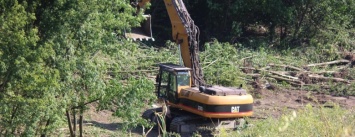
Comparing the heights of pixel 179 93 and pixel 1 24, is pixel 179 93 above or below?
below

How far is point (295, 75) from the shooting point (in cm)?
2370

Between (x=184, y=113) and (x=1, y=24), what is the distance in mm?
6684

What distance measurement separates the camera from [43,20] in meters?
11.4

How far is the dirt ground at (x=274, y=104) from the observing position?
17.4m

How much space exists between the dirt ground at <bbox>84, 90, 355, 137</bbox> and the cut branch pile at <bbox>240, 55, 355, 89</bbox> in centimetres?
71

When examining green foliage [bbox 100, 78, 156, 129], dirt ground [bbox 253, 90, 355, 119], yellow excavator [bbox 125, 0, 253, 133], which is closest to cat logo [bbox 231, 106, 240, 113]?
yellow excavator [bbox 125, 0, 253, 133]

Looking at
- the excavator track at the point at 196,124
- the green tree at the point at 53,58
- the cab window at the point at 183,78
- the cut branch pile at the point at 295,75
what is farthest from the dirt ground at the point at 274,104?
the green tree at the point at 53,58

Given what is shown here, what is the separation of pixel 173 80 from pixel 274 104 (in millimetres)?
5393

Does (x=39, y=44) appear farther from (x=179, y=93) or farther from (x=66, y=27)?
(x=179, y=93)

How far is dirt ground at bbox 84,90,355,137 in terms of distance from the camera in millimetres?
17381

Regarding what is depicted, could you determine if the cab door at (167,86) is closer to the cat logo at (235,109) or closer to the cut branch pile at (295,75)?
the cat logo at (235,109)

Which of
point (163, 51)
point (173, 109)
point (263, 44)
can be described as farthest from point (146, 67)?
point (263, 44)

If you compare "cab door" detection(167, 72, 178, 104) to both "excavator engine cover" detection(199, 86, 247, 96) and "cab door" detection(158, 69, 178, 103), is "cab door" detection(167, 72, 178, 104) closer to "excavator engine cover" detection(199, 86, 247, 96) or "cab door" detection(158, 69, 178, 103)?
"cab door" detection(158, 69, 178, 103)

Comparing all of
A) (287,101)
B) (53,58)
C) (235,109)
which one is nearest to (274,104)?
(287,101)
